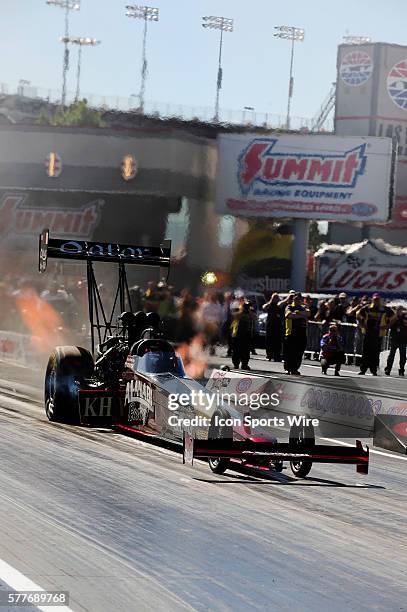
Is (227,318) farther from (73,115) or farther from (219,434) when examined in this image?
(73,115)

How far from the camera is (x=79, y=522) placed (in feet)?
33.8

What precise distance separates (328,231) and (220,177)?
2490 cm

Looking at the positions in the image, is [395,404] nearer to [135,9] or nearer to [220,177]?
[220,177]

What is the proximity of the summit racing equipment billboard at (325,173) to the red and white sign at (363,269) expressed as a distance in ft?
15.0

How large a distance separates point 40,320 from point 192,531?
70.6ft

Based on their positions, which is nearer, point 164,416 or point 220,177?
point 164,416

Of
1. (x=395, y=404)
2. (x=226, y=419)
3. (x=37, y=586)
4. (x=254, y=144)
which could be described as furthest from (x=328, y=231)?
(x=37, y=586)

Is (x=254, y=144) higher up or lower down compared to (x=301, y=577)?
higher up

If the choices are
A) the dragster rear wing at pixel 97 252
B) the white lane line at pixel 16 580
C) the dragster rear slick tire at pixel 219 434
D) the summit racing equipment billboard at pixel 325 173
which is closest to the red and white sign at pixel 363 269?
the summit racing equipment billboard at pixel 325 173

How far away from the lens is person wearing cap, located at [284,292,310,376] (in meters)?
26.3

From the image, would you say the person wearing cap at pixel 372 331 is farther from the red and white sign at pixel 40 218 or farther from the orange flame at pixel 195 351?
the red and white sign at pixel 40 218

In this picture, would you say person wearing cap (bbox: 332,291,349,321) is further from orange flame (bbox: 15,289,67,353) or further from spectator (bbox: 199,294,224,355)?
orange flame (bbox: 15,289,67,353)

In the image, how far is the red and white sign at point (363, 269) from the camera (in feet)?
171

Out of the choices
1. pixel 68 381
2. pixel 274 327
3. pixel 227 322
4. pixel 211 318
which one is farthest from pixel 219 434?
pixel 227 322
